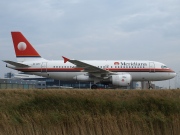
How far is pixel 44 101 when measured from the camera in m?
16.6

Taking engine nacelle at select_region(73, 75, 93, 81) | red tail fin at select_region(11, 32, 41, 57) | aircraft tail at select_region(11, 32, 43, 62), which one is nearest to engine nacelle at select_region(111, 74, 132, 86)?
engine nacelle at select_region(73, 75, 93, 81)

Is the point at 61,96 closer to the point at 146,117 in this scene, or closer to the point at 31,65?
the point at 146,117

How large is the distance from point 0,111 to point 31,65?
18.8 m

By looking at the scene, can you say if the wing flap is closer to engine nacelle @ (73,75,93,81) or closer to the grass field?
engine nacelle @ (73,75,93,81)

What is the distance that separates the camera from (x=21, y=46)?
3453 cm

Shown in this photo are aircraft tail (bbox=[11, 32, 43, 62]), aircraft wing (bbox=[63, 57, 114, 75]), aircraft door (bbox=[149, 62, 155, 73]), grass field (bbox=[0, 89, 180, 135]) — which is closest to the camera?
grass field (bbox=[0, 89, 180, 135])

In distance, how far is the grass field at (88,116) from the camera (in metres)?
13.9

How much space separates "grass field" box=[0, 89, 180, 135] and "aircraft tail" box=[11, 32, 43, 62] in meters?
17.8

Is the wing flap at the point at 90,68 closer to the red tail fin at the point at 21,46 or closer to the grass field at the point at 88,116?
the red tail fin at the point at 21,46

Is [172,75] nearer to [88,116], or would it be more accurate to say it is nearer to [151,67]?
[151,67]

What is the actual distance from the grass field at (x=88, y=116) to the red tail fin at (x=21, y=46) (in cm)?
1787

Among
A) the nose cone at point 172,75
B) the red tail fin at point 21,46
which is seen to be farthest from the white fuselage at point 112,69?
the red tail fin at point 21,46

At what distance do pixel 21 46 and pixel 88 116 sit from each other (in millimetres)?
21961

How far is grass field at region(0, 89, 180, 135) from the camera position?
546 inches
